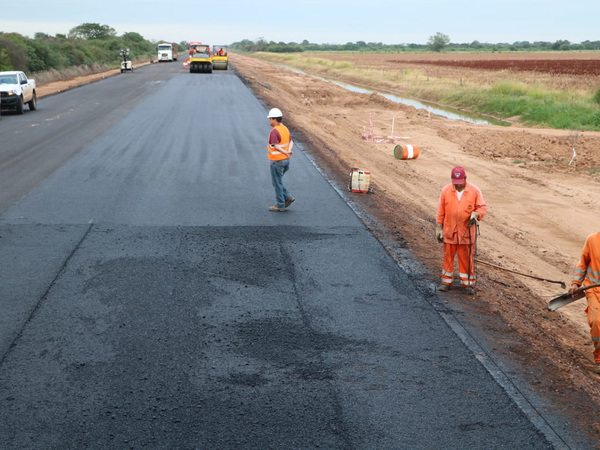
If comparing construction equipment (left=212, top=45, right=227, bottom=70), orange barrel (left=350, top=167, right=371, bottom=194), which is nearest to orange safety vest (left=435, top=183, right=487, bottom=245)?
orange barrel (left=350, top=167, right=371, bottom=194)

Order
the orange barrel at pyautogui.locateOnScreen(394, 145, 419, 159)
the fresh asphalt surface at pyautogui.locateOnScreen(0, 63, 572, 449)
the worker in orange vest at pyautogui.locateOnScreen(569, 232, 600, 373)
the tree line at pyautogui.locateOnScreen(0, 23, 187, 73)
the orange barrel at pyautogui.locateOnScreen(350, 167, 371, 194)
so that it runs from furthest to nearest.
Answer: the tree line at pyautogui.locateOnScreen(0, 23, 187, 73) < the orange barrel at pyautogui.locateOnScreen(394, 145, 419, 159) < the orange barrel at pyautogui.locateOnScreen(350, 167, 371, 194) < the worker in orange vest at pyautogui.locateOnScreen(569, 232, 600, 373) < the fresh asphalt surface at pyautogui.locateOnScreen(0, 63, 572, 449)

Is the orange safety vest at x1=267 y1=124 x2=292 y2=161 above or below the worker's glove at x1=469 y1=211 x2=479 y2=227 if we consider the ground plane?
above

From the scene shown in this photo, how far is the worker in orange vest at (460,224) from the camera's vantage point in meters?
8.20

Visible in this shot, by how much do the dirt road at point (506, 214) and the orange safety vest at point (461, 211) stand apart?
0.75 meters

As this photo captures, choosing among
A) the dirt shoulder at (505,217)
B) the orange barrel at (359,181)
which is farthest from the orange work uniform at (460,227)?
the orange barrel at (359,181)

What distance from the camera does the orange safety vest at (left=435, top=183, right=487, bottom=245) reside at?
8203 millimetres

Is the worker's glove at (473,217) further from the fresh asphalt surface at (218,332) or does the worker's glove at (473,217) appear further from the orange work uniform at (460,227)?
the fresh asphalt surface at (218,332)

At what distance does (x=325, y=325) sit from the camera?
7.20 metres

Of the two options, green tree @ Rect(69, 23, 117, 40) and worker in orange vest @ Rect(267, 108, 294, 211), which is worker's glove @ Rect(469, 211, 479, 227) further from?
green tree @ Rect(69, 23, 117, 40)

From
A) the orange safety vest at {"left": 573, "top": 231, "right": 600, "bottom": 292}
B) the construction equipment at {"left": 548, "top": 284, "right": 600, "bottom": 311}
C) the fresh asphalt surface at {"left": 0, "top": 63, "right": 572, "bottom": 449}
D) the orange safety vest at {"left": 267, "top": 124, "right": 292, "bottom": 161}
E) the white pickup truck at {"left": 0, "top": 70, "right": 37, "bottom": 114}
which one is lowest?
the fresh asphalt surface at {"left": 0, "top": 63, "right": 572, "bottom": 449}

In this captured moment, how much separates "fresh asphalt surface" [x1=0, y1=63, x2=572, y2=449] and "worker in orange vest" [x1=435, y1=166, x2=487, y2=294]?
62cm

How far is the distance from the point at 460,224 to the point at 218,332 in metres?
3.34

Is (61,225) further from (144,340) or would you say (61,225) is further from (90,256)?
(144,340)

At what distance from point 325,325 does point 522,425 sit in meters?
2.49
